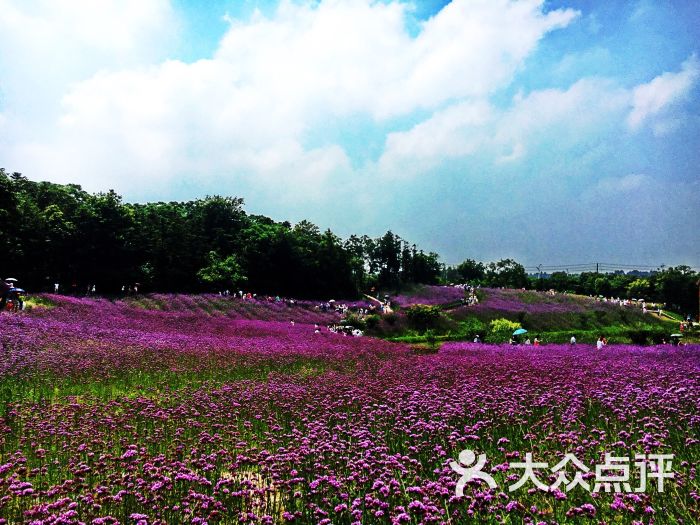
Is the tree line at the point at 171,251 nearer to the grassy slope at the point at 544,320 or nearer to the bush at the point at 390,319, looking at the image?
the grassy slope at the point at 544,320

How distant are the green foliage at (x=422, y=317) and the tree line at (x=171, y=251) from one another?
824 inches

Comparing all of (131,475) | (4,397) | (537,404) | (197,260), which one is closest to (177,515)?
(131,475)

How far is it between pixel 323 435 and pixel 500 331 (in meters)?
27.7

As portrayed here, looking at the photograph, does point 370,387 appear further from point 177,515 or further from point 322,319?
point 322,319

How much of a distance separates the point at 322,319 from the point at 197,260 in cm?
1914

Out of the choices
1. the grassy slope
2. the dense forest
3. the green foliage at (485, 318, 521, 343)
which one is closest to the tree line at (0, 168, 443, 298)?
the dense forest

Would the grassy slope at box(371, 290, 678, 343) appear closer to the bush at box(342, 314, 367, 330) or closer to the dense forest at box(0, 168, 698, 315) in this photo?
the bush at box(342, 314, 367, 330)

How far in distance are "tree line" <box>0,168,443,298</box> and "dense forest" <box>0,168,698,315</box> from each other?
0.31 feet

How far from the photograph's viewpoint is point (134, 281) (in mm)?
43500

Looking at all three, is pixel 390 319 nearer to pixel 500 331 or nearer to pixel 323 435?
pixel 500 331

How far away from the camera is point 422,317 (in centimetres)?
3475

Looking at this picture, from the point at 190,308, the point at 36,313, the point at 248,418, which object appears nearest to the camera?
the point at 248,418

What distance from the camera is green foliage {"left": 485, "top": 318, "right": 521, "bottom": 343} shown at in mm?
28764

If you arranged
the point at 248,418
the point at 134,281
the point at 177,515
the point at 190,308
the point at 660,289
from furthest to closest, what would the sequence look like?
the point at 660,289
the point at 134,281
the point at 190,308
the point at 248,418
the point at 177,515
